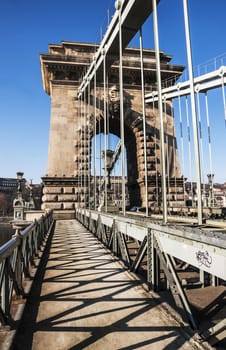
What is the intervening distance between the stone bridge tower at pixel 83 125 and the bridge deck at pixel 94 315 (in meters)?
16.2

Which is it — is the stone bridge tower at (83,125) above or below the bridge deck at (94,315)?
above

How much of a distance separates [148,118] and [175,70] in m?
6.38

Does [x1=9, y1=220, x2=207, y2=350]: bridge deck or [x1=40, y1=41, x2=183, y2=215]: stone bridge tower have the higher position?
[x1=40, y1=41, x2=183, y2=215]: stone bridge tower

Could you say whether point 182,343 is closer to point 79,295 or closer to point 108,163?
point 79,295

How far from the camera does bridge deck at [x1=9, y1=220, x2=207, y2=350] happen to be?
3146mm

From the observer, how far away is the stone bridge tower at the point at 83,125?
75.4 ft

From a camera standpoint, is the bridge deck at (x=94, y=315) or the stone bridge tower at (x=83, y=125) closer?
the bridge deck at (x=94, y=315)

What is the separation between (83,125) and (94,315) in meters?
21.5

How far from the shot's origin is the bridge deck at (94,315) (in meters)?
3.15

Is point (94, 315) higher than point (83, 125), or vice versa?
point (83, 125)

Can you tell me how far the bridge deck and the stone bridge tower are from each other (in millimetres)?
16176

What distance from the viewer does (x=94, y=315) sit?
3893 millimetres

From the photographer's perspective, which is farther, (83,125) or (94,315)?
(83,125)

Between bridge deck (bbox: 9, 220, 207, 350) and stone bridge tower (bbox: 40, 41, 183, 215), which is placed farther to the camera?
stone bridge tower (bbox: 40, 41, 183, 215)
